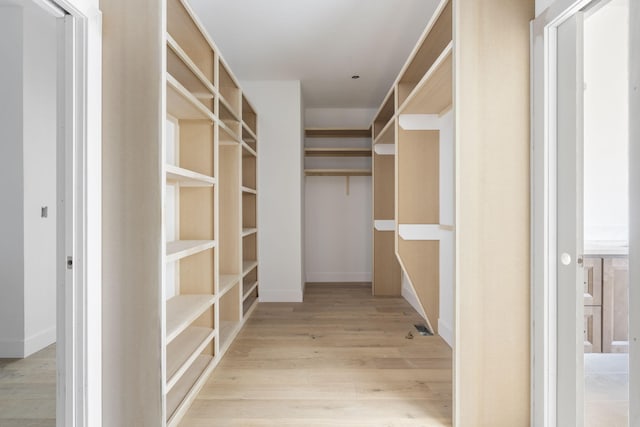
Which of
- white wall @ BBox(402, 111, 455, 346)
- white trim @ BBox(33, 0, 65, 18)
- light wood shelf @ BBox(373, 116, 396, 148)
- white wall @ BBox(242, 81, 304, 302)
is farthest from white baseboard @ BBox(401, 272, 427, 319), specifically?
white trim @ BBox(33, 0, 65, 18)

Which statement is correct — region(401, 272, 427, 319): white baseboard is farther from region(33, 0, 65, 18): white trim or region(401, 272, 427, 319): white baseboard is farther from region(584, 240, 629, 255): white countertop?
region(33, 0, 65, 18): white trim

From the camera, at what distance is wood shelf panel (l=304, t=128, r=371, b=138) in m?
4.46

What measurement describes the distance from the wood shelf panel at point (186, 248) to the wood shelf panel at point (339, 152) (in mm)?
2457

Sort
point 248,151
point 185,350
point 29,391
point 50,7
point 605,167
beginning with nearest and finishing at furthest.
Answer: point 50,7
point 605,167
point 29,391
point 185,350
point 248,151

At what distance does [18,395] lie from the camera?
1.80 m

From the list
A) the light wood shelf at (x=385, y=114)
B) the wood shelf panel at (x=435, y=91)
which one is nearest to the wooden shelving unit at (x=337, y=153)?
the light wood shelf at (x=385, y=114)

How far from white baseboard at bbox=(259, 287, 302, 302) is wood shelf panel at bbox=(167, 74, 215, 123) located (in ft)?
7.30

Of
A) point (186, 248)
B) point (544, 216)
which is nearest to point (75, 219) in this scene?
point (186, 248)

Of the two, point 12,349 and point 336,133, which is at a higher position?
point 336,133

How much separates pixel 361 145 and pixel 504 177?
134 inches

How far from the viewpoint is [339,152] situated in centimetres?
456

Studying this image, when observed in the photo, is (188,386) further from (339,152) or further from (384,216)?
(339,152)

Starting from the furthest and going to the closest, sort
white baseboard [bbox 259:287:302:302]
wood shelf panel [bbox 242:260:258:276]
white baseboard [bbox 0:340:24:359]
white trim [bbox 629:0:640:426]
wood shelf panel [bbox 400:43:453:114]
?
white baseboard [bbox 259:287:302:302] < wood shelf panel [bbox 242:260:258:276] < white baseboard [bbox 0:340:24:359] < wood shelf panel [bbox 400:43:453:114] < white trim [bbox 629:0:640:426]

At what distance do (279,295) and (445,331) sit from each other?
1.85m
